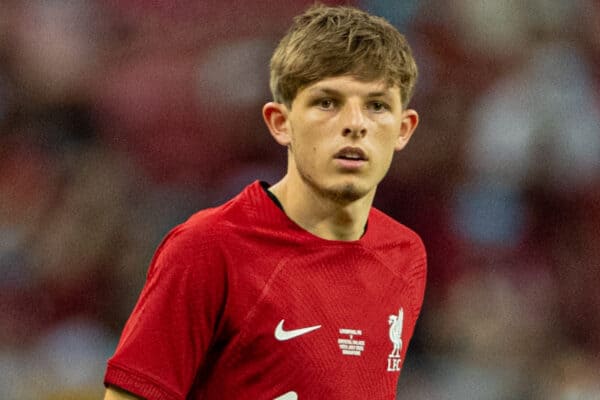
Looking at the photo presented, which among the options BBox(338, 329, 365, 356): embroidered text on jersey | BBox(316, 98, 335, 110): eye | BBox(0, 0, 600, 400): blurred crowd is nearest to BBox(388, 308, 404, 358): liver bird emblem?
BBox(338, 329, 365, 356): embroidered text on jersey

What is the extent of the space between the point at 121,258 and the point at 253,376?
2774 millimetres

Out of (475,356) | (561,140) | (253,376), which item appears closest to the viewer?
(253,376)

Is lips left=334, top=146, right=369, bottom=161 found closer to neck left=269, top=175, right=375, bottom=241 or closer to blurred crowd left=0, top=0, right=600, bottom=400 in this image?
neck left=269, top=175, right=375, bottom=241

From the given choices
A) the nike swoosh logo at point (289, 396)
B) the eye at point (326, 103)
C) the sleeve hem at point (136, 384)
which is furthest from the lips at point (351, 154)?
the sleeve hem at point (136, 384)

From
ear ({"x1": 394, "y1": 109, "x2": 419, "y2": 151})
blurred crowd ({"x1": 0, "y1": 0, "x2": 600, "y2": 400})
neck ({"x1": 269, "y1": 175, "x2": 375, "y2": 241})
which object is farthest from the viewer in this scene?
blurred crowd ({"x1": 0, "y1": 0, "x2": 600, "y2": 400})

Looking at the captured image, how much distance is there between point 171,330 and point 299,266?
0.37 meters

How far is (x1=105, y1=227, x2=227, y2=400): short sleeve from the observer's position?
7.11ft

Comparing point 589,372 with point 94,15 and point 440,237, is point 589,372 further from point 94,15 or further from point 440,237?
point 94,15

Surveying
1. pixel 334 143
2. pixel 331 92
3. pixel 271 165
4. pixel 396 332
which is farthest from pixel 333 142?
pixel 271 165

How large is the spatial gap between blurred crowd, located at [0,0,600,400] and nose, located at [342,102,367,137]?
261 cm

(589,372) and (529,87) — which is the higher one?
(529,87)

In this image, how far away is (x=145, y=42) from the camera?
5.26 meters

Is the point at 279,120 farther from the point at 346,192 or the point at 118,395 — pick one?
the point at 118,395

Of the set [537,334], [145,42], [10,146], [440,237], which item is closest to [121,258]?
[10,146]
